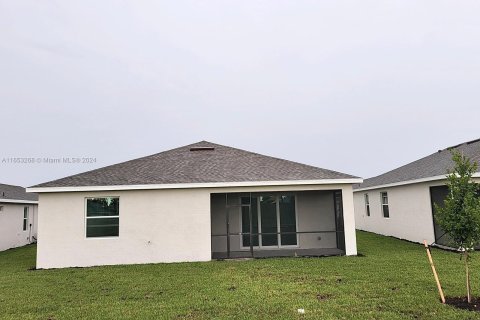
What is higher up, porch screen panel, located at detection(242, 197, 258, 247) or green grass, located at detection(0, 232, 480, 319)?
porch screen panel, located at detection(242, 197, 258, 247)

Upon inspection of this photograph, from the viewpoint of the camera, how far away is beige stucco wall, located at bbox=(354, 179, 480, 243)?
1358cm

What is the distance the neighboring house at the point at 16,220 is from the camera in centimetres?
1698

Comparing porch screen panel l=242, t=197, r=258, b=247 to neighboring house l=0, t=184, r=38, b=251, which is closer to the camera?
porch screen panel l=242, t=197, r=258, b=247

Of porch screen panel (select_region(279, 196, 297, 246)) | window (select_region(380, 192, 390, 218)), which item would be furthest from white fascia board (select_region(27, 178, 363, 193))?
window (select_region(380, 192, 390, 218))

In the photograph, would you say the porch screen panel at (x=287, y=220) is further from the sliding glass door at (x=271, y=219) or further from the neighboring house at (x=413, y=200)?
the neighboring house at (x=413, y=200)

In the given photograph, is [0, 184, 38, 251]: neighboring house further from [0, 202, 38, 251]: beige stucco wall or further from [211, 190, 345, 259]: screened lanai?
[211, 190, 345, 259]: screened lanai

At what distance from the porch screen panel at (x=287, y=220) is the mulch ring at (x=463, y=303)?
7.56 m

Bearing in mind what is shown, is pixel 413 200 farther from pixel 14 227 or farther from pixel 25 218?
pixel 25 218

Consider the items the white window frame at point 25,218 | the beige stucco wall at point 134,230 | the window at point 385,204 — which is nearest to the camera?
the beige stucco wall at point 134,230

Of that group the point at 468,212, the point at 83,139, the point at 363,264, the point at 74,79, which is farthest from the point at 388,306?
the point at 83,139

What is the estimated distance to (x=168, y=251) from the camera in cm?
1109

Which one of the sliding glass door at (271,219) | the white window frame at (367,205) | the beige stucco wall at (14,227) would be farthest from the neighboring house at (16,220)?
the white window frame at (367,205)

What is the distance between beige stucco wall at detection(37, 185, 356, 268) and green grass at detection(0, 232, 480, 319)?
2.09 ft

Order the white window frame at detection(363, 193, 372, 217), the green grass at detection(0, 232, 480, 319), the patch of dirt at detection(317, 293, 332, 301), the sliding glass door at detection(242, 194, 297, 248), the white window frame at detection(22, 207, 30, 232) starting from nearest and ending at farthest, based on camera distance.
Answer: the green grass at detection(0, 232, 480, 319)
the patch of dirt at detection(317, 293, 332, 301)
the sliding glass door at detection(242, 194, 297, 248)
the white window frame at detection(22, 207, 30, 232)
the white window frame at detection(363, 193, 372, 217)
